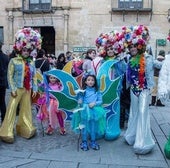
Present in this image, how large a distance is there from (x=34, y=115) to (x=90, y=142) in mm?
2812

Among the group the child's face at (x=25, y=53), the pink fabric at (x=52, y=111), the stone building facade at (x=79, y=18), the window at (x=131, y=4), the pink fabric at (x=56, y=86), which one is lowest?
the pink fabric at (x=52, y=111)

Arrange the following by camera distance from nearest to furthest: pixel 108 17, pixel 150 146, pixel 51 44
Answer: pixel 150 146
pixel 108 17
pixel 51 44

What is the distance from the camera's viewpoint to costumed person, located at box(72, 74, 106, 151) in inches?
255

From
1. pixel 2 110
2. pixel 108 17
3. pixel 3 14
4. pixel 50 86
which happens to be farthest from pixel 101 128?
pixel 3 14

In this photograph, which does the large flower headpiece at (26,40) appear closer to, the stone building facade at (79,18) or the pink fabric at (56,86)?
the pink fabric at (56,86)

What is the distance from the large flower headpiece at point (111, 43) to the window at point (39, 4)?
→ 16.2 m

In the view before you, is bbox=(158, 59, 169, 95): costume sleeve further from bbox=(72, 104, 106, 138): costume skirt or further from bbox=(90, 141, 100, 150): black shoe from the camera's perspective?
bbox=(90, 141, 100, 150): black shoe

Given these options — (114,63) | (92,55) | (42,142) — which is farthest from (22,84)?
(92,55)

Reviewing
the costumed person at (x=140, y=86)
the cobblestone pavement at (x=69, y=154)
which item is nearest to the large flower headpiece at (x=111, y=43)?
the costumed person at (x=140, y=86)

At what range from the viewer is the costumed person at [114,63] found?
705 cm

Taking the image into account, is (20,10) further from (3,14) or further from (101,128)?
(101,128)

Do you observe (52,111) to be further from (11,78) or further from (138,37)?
(138,37)

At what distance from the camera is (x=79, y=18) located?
75.6 feet

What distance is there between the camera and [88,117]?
6.40 meters
